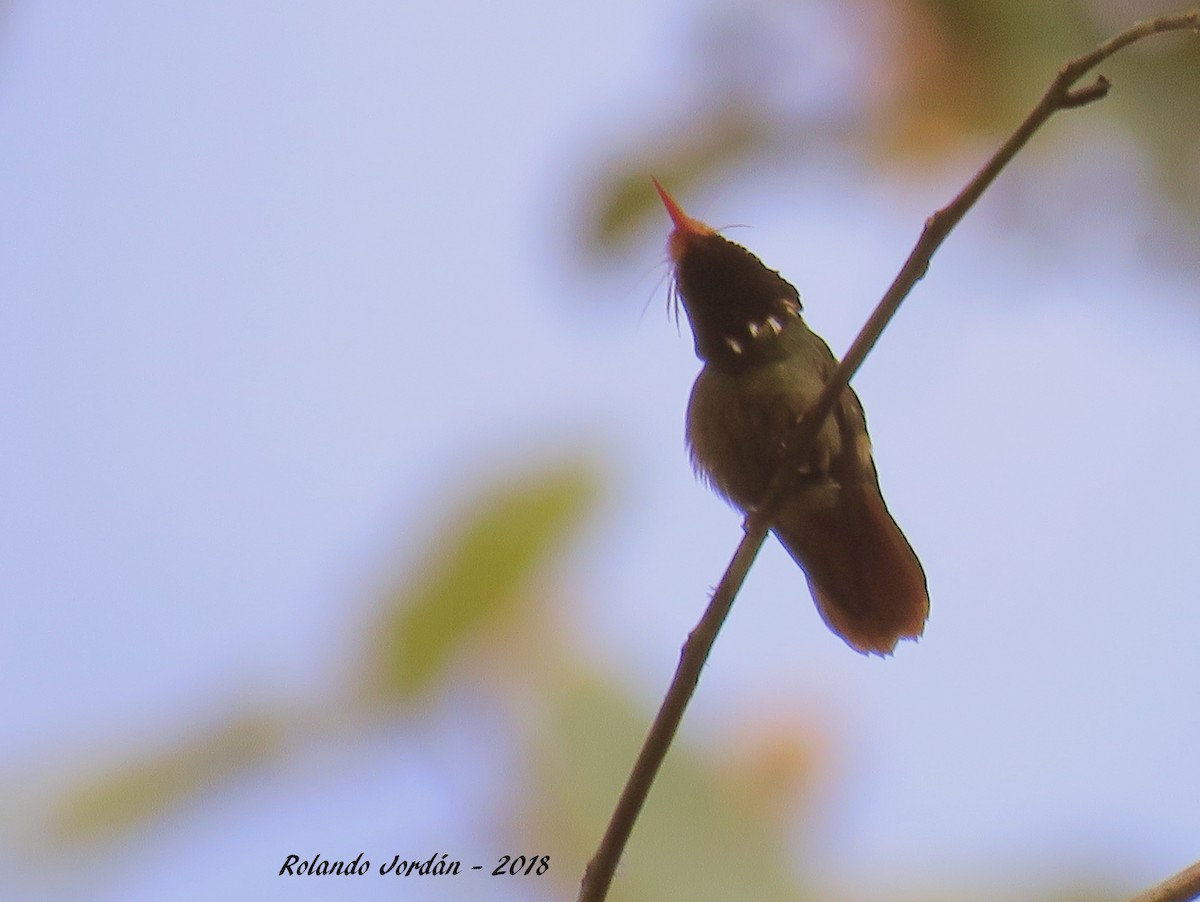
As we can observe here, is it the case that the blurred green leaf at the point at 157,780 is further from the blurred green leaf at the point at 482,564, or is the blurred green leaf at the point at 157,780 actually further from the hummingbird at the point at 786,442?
the hummingbird at the point at 786,442

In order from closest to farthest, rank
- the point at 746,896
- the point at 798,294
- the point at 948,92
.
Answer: the point at 798,294, the point at 746,896, the point at 948,92

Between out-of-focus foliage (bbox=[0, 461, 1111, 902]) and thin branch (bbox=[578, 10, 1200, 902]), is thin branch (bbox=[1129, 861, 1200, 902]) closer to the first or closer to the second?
thin branch (bbox=[578, 10, 1200, 902])

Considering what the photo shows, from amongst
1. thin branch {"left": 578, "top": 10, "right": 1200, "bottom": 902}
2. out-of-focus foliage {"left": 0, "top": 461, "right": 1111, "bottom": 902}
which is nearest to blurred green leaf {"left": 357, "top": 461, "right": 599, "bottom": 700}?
out-of-focus foliage {"left": 0, "top": 461, "right": 1111, "bottom": 902}

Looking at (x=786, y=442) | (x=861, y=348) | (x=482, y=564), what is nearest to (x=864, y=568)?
(x=786, y=442)

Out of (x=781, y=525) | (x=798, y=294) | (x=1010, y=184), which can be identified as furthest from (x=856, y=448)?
(x=1010, y=184)

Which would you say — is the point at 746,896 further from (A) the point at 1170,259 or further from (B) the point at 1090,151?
(B) the point at 1090,151
